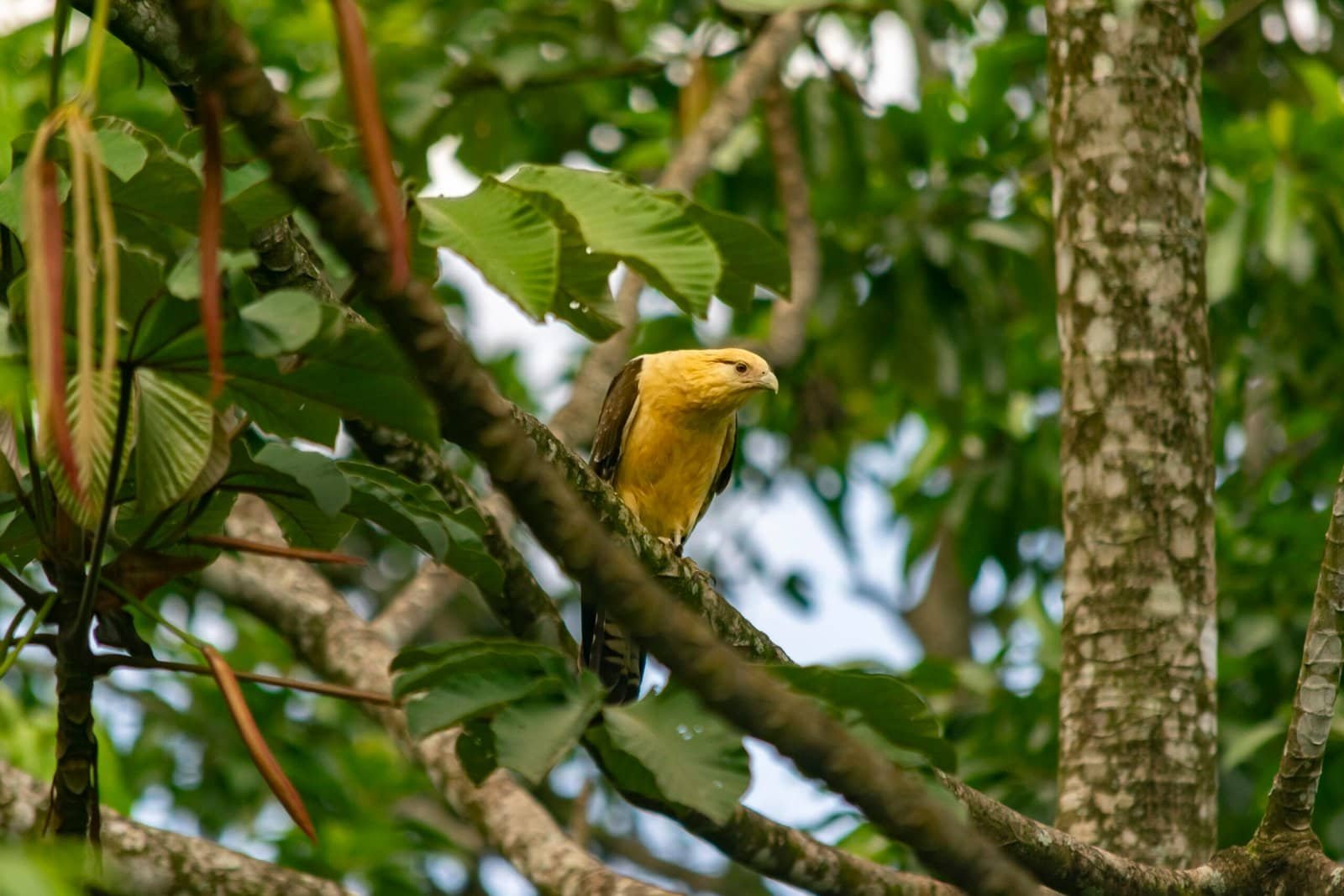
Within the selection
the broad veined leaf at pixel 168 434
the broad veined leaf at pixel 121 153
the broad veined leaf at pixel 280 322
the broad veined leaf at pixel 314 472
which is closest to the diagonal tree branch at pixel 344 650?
the broad veined leaf at pixel 314 472

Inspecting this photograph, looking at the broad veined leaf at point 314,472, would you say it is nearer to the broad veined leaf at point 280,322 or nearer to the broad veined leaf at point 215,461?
the broad veined leaf at point 215,461

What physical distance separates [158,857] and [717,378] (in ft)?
8.70

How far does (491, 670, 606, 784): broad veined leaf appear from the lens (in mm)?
1999

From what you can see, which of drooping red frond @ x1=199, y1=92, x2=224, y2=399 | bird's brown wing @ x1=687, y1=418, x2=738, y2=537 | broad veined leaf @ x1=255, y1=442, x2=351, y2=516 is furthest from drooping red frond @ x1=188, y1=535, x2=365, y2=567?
bird's brown wing @ x1=687, y1=418, x2=738, y2=537

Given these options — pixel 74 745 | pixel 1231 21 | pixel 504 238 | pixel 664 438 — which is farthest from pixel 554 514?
pixel 1231 21

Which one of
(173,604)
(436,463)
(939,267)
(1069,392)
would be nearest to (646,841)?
(173,604)

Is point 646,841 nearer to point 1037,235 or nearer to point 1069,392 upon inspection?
point 1037,235

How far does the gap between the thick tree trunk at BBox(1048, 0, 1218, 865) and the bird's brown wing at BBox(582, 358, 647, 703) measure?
61.5 inches

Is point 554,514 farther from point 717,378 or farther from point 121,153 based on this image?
point 717,378

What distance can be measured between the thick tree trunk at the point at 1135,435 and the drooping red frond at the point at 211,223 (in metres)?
2.99

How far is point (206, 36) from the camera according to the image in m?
1.45

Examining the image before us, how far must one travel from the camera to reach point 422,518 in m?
2.41

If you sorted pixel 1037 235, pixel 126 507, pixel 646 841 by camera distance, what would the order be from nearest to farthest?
1. pixel 126 507
2. pixel 1037 235
3. pixel 646 841

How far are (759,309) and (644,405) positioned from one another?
74.2 inches
